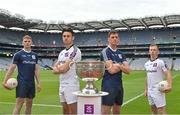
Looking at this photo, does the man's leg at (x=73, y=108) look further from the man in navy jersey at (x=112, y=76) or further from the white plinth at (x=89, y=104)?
the white plinth at (x=89, y=104)

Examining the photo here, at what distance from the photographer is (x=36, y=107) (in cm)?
1226

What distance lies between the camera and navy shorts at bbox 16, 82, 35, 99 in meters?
7.79

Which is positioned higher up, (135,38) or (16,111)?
(135,38)

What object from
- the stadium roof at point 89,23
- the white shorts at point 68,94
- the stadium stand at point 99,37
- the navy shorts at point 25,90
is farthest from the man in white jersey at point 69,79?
the stadium stand at point 99,37

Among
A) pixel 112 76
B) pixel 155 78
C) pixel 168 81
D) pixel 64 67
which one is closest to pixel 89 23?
pixel 155 78

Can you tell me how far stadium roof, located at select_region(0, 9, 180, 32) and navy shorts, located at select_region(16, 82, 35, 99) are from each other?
5808 cm

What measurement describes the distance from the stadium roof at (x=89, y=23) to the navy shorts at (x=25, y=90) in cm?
5808

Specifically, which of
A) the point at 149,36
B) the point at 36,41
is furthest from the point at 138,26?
the point at 36,41

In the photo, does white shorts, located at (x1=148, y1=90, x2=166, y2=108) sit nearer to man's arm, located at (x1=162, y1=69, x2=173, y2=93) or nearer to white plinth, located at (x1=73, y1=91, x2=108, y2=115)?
man's arm, located at (x1=162, y1=69, x2=173, y2=93)

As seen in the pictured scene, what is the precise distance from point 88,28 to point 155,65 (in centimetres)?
7218

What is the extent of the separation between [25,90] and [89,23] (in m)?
67.0

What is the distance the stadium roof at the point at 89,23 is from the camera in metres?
66.8

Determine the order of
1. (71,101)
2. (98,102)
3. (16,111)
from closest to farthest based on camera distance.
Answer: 1. (98,102)
2. (71,101)
3. (16,111)

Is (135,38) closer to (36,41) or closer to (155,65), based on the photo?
(36,41)
